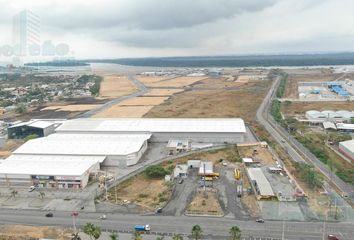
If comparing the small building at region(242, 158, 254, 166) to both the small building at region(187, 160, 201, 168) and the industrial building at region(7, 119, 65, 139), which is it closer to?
the small building at region(187, 160, 201, 168)

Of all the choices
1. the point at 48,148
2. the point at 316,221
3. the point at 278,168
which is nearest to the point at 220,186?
the point at 278,168

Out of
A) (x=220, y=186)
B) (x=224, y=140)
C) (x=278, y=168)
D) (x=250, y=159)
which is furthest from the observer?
(x=224, y=140)

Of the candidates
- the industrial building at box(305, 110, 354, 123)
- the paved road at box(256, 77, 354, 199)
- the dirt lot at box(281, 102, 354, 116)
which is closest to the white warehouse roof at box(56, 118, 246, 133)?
the paved road at box(256, 77, 354, 199)

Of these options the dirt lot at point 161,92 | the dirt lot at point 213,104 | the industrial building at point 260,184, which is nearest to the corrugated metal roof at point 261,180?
the industrial building at point 260,184

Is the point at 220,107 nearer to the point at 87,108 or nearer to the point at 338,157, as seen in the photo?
the point at 87,108

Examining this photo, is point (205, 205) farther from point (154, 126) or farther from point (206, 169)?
point (154, 126)

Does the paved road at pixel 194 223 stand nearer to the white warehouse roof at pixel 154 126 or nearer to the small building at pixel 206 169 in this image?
the small building at pixel 206 169
